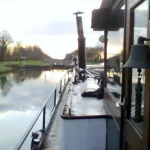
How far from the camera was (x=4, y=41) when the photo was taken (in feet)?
194

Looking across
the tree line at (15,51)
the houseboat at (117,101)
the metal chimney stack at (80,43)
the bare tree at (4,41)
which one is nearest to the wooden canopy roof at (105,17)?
the houseboat at (117,101)

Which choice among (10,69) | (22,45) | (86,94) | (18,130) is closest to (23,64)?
(10,69)

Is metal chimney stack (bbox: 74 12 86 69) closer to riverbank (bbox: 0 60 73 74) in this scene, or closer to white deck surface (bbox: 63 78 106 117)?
white deck surface (bbox: 63 78 106 117)

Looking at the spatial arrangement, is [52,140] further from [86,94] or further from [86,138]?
[86,94]

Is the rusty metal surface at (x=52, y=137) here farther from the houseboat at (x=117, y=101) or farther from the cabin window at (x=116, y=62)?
the cabin window at (x=116, y=62)

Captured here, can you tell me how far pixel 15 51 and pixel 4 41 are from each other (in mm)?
3193

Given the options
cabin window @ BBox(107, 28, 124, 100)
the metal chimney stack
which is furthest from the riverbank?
cabin window @ BBox(107, 28, 124, 100)

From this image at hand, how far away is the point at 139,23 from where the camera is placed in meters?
2.10

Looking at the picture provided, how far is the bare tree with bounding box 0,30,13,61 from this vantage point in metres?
56.5

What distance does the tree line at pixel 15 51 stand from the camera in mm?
56062

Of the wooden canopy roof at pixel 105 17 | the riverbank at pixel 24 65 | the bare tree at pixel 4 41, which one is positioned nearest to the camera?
the wooden canopy roof at pixel 105 17

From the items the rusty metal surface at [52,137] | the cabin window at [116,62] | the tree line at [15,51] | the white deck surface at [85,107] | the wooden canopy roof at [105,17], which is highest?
the tree line at [15,51]

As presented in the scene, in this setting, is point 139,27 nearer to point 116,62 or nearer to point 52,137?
point 116,62

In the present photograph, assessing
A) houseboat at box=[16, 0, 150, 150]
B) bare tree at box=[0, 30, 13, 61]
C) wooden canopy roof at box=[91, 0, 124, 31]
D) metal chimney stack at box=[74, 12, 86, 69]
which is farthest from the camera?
bare tree at box=[0, 30, 13, 61]
